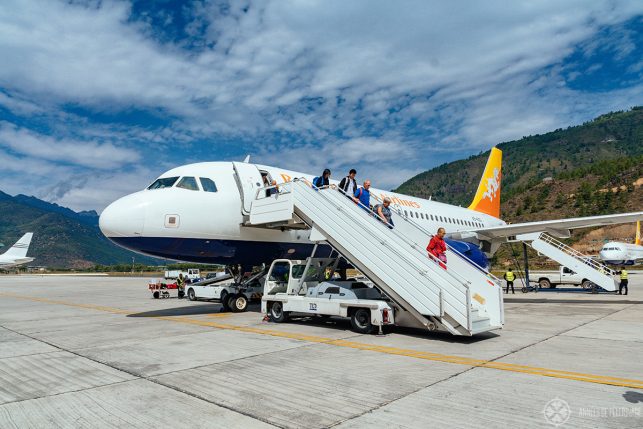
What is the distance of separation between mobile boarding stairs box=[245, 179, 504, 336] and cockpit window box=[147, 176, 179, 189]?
7.46 ft

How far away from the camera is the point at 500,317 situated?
385 inches

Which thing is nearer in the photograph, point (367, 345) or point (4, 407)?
point (4, 407)

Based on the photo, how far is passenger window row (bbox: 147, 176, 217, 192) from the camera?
11.8 m

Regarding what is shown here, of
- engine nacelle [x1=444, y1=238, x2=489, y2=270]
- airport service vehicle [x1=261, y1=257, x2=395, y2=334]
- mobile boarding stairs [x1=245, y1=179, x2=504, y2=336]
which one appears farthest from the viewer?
engine nacelle [x1=444, y1=238, x2=489, y2=270]

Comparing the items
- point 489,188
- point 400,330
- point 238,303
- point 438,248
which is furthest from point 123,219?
point 489,188

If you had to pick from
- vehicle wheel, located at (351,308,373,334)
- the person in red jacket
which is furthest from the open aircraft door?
the person in red jacket

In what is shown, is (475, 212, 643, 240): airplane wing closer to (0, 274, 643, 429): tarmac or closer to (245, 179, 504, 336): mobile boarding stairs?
(0, 274, 643, 429): tarmac

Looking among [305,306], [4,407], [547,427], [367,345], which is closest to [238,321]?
[305,306]

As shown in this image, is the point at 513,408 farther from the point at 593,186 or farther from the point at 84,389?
the point at 593,186

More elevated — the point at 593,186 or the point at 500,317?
the point at 593,186

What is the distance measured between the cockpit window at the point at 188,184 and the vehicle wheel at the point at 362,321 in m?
5.55

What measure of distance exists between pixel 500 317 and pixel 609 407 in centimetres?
515

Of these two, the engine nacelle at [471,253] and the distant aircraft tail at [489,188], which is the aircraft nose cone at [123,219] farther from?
the distant aircraft tail at [489,188]

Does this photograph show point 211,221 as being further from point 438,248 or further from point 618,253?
point 618,253
